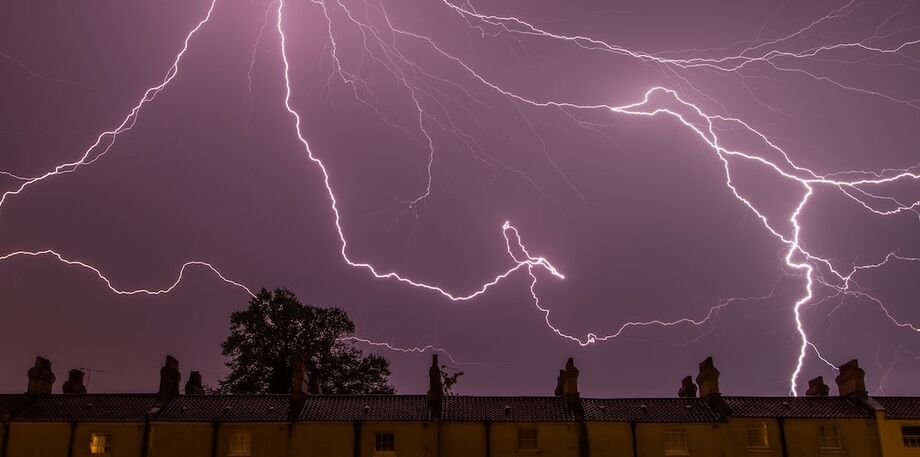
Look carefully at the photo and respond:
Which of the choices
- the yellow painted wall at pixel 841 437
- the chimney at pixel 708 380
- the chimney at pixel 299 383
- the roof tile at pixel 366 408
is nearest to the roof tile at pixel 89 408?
the chimney at pixel 299 383

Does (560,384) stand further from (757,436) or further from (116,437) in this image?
(116,437)

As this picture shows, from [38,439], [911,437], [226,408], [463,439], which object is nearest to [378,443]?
[463,439]

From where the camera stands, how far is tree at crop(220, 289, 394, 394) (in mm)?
52281

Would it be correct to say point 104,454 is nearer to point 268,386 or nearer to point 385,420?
point 385,420

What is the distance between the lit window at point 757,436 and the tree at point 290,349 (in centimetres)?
2449

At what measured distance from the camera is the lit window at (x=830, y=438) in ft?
117

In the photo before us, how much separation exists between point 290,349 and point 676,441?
82.2 ft

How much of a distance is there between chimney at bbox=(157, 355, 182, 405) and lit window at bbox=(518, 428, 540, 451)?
1405 cm

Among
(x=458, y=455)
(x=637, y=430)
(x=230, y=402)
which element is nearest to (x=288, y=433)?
(x=230, y=402)

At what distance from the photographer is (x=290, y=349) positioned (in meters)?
53.2

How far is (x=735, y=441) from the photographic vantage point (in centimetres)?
3581

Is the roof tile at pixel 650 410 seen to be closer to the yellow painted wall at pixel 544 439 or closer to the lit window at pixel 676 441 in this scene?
the lit window at pixel 676 441

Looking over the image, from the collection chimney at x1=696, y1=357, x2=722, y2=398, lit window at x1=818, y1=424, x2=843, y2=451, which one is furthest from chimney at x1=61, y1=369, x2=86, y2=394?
lit window at x1=818, y1=424, x2=843, y2=451

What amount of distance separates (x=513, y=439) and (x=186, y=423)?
12454 millimetres
